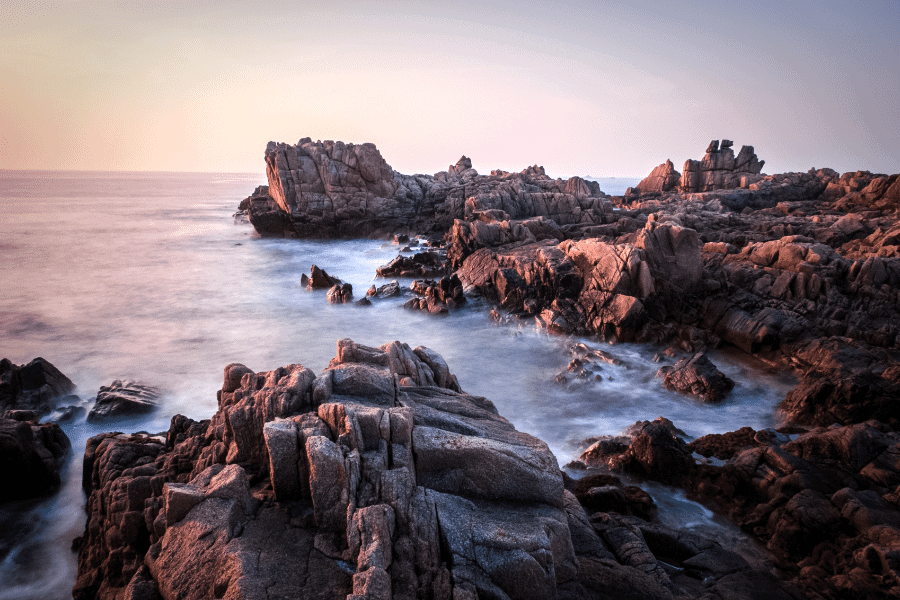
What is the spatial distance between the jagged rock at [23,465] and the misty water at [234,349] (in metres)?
0.35

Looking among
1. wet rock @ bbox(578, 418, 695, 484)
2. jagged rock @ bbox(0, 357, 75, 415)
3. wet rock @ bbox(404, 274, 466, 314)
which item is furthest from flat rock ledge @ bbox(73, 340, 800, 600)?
wet rock @ bbox(404, 274, 466, 314)

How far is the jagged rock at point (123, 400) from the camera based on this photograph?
16141 millimetres

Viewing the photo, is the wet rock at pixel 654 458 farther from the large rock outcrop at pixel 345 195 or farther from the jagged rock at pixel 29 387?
the large rock outcrop at pixel 345 195

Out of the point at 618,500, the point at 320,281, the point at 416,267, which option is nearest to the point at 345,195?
the point at 416,267

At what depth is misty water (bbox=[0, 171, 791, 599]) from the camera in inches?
464

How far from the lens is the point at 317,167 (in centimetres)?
5441

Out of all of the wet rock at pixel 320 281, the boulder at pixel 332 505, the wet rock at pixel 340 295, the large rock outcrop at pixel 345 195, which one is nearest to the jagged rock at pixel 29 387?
the boulder at pixel 332 505

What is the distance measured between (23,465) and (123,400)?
16.3 feet

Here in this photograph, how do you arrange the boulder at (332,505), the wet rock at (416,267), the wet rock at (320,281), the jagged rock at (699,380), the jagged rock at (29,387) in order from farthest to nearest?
the wet rock at (416,267) → the wet rock at (320,281) → the jagged rock at (699,380) → the jagged rock at (29,387) → the boulder at (332,505)

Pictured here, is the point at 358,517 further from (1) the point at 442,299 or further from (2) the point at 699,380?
(1) the point at 442,299

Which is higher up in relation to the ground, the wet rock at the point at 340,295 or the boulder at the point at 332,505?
the boulder at the point at 332,505

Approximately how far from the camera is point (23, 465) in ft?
38.5

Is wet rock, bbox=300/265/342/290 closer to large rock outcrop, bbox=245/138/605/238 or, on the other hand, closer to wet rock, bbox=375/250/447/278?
wet rock, bbox=375/250/447/278

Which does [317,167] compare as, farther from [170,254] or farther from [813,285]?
[813,285]
